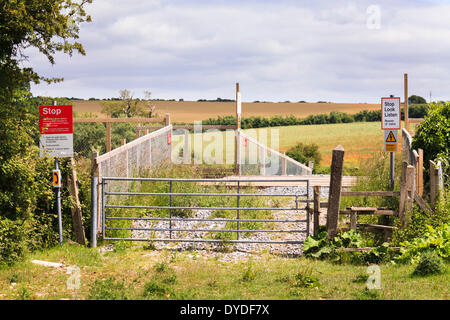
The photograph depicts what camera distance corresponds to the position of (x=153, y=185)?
14461 millimetres

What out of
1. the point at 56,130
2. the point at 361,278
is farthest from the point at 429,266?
the point at 56,130

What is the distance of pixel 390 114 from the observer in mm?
13539

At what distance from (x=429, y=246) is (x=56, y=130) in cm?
760

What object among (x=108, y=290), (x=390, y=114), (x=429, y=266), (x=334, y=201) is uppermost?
(x=390, y=114)

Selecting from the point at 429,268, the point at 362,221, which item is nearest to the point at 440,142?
the point at 362,221

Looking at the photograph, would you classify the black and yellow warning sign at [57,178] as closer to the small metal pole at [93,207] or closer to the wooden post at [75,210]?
the wooden post at [75,210]

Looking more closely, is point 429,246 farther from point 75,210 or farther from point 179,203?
point 75,210

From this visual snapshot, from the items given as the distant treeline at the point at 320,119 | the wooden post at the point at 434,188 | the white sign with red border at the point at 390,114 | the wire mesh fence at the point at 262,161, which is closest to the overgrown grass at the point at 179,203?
the white sign with red border at the point at 390,114

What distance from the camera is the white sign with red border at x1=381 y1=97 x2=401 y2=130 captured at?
13.5 m

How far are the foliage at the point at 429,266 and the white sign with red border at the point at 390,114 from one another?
5.28m

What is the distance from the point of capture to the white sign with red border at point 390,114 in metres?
13.5

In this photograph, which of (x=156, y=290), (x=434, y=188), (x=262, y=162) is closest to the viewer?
(x=156, y=290)
